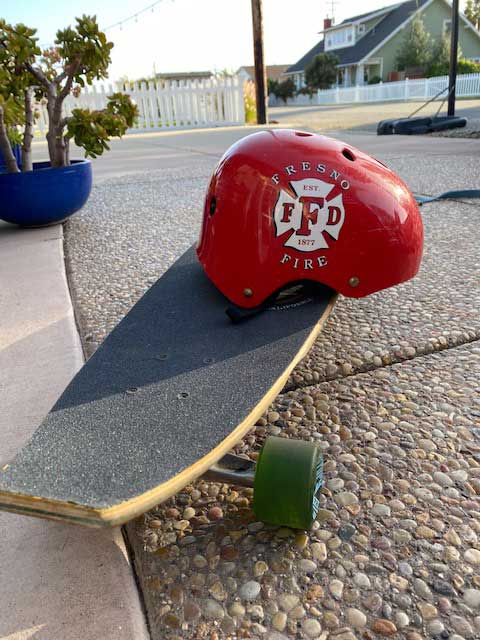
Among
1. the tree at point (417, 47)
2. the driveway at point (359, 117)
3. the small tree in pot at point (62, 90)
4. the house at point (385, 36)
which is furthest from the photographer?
the house at point (385, 36)

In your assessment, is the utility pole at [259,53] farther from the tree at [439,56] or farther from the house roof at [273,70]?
the house roof at [273,70]

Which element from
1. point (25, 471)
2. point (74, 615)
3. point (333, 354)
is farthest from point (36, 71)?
point (74, 615)

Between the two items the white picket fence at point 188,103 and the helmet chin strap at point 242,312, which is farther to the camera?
the white picket fence at point 188,103

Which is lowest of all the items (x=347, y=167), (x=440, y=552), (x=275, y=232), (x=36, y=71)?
(x=440, y=552)

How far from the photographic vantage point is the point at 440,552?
1146mm

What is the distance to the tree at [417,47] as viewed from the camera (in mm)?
42781

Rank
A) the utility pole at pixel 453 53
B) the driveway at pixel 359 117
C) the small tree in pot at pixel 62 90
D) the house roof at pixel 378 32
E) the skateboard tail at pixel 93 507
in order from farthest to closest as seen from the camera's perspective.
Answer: the house roof at pixel 378 32
the driveway at pixel 359 117
the utility pole at pixel 453 53
the small tree in pot at pixel 62 90
the skateboard tail at pixel 93 507

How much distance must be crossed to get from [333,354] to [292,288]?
32 cm

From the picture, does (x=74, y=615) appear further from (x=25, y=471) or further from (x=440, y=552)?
(x=440, y=552)

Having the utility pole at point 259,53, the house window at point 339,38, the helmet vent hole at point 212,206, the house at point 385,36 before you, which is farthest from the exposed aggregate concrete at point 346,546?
the house window at point 339,38

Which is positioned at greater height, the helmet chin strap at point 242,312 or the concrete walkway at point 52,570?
the helmet chin strap at point 242,312

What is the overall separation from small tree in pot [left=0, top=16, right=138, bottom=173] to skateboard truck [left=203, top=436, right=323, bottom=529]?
10.7 feet

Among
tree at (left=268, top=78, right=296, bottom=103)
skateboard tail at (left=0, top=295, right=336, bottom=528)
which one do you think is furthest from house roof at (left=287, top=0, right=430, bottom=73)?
skateboard tail at (left=0, top=295, right=336, bottom=528)

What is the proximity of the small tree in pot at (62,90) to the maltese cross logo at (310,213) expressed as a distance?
8.18 ft
